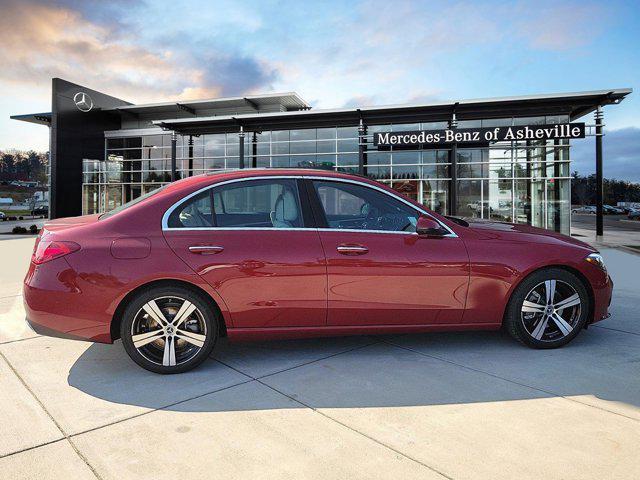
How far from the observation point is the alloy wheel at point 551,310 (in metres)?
4.18

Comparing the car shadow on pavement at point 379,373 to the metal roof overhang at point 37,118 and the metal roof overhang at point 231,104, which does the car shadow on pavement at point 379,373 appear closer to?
the metal roof overhang at point 231,104

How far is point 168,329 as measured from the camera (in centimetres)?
359

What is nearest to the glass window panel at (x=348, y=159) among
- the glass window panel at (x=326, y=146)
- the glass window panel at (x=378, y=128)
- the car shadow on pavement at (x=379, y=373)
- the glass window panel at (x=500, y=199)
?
the glass window panel at (x=326, y=146)

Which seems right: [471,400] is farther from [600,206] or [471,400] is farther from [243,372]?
[600,206]

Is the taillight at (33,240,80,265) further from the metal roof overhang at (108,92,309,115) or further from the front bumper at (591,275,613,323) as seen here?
the metal roof overhang at (108,92,309,115)

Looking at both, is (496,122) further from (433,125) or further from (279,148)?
(279,148)

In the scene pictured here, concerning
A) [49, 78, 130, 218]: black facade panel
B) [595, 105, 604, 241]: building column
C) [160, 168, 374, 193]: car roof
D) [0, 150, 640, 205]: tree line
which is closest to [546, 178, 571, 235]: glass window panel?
[595, 105, 604, 241]: building column

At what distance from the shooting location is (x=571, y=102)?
1789 cm

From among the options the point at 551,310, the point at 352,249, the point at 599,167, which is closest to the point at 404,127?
the point at 599,167

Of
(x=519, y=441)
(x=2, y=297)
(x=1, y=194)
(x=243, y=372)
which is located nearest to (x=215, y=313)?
(x=243, y=372)

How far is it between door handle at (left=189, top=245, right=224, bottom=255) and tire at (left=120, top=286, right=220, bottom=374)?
1.01 feet

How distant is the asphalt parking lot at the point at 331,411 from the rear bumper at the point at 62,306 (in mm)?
395

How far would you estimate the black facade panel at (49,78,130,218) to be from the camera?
2633 centimetres

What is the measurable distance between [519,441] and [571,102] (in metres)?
18.5
